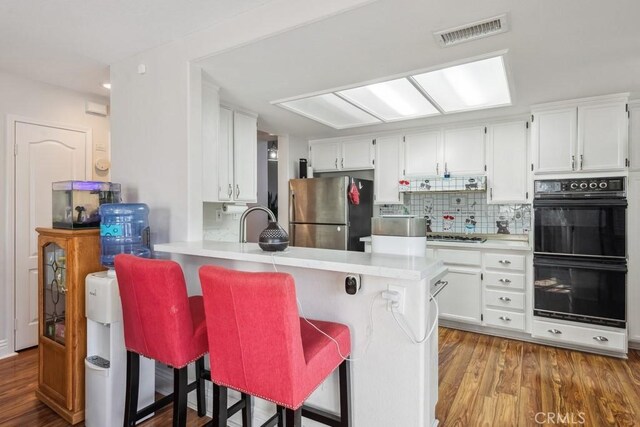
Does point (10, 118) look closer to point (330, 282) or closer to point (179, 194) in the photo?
point (179, 194)

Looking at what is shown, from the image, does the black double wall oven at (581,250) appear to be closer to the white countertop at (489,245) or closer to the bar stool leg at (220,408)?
the white countertop at (489,245)

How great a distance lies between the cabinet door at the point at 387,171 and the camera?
14.2 ft

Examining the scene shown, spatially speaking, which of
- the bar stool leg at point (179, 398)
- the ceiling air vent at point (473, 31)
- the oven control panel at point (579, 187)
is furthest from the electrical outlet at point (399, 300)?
the oven control panel at point (579, 187)

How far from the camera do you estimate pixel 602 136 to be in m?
3.10

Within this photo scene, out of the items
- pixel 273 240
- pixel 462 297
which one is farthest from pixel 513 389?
pixel 273 240

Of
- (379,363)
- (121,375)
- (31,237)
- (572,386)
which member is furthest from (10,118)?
(572,386)

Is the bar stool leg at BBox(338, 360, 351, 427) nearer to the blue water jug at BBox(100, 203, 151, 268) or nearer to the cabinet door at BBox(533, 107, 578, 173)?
the blue water jug at BBox(100, 203, 151, 268)

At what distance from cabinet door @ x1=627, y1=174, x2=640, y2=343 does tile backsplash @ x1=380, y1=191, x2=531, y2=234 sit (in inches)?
34.0

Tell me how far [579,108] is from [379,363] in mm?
3093

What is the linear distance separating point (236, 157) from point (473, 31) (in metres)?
2.12

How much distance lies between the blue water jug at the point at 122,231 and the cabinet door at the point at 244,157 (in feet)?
3.19

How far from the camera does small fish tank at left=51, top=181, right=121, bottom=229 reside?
2229 mm

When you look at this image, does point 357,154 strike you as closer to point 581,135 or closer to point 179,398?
point 581,135

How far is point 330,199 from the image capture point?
4.09 m
